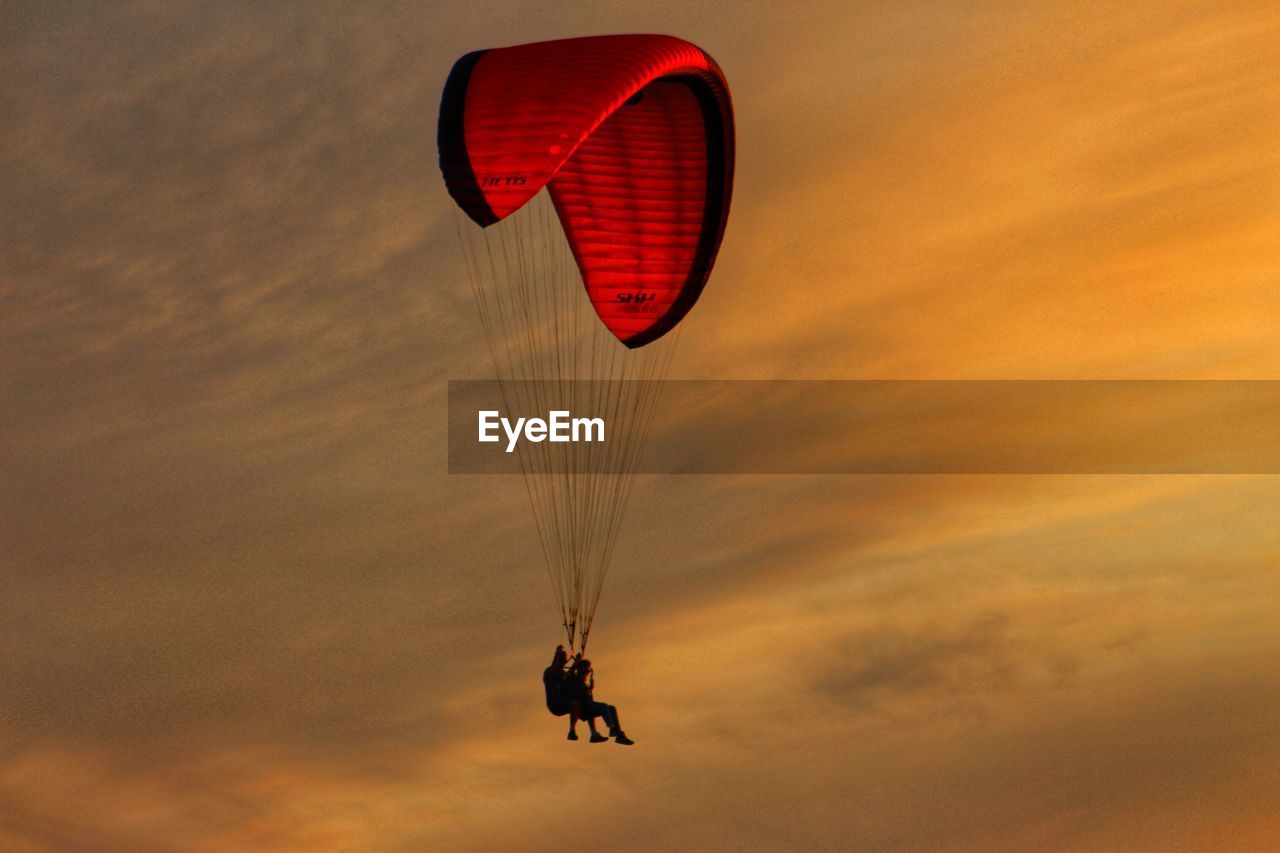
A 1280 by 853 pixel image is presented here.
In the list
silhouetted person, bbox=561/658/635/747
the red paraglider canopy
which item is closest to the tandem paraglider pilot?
silhouetted person, bbox=561/658/635/747

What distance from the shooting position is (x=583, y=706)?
38.3 metres

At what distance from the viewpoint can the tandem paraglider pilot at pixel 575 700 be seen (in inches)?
1506

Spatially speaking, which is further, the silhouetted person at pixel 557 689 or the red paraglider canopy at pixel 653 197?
the red paraglider canopy at pixel 653 197

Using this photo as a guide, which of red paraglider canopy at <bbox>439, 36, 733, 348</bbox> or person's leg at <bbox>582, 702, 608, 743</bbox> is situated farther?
red paraglider canopy at <bbox>439, 36, 733, 348</bbox>

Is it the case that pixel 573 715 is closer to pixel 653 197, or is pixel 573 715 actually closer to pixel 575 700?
pixel 575 700

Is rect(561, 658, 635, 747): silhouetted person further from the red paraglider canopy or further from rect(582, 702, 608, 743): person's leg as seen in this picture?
the red paraglider canopy

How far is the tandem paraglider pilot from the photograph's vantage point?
3825 cm

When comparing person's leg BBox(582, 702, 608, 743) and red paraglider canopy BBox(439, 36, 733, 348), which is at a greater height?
red paraglider canopy BBox(439, 36, 733, 348)

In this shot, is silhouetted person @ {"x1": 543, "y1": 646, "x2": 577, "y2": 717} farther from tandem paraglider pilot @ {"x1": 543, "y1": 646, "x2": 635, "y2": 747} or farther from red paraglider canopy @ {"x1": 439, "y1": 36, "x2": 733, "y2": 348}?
red paraglider canopy @ {"x1": 439, "y1": 36, "x2": 733, "y2": 348}

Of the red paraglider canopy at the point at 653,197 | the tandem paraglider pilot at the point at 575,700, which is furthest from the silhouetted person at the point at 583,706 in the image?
the red paraglider canopy at the point at 653,197

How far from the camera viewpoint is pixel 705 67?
39.2 m

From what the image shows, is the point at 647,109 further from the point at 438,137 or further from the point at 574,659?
the point at 574,659

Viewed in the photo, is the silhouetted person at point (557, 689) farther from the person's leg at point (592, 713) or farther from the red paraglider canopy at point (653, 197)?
the red paraglider canopy at point (653, 197)

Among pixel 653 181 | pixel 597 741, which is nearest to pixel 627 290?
pixel 653 181
